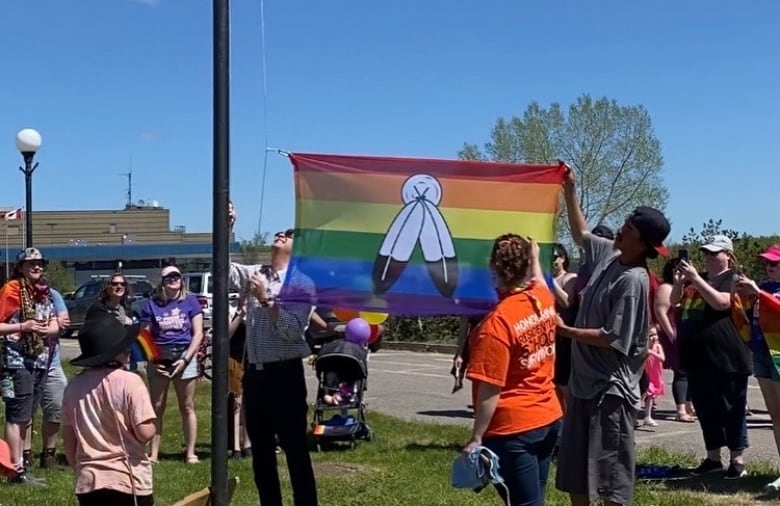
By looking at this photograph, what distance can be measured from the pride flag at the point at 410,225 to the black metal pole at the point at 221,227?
1.85 metres

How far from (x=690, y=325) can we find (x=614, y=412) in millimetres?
3140

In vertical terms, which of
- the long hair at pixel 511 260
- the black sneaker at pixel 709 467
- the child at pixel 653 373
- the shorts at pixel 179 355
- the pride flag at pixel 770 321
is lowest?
the black sneaker at pixel 709 467

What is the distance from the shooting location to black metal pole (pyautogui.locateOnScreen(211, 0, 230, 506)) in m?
4.10

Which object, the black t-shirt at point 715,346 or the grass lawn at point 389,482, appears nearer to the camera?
the grass lawn at point 389,482

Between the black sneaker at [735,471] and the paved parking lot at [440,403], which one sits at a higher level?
the black sneaker at [735,471]

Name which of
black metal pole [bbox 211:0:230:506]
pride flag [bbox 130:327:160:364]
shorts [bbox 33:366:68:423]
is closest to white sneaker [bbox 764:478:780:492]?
black metal pole [bbox 211:0:230:506]

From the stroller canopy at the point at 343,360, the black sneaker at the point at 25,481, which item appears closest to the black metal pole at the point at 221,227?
the black sneaker at the point at 25,481

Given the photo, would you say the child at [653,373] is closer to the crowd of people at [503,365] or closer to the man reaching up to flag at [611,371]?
the crowd of people at [503,365]

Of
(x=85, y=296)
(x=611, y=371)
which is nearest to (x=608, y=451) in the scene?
(x=611, y=371)

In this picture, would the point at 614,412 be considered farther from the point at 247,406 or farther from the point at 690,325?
the point at 690,325

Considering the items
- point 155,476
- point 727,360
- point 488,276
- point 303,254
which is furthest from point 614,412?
point 155,476

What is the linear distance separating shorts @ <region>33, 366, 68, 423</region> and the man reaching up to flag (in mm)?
4922

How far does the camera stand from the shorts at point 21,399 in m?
8.10

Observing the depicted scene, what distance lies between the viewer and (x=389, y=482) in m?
8.00
